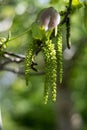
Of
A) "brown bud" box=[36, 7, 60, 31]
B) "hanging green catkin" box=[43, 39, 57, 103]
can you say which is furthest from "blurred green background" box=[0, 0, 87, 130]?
"hanging green catkin" box=[43, 39, 57, 103]

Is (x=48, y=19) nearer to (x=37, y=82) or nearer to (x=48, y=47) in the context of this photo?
(x=48, y=47)

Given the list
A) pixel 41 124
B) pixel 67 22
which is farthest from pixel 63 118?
pixel 41 124

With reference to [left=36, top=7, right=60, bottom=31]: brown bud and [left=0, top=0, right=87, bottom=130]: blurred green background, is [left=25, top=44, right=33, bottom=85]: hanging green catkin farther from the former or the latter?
[left=0, top=0, right=87, bottom=130]: blurred green background

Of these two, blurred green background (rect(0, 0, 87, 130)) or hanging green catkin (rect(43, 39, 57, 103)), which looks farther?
blurred green background (rect(0, 0, 87, 130))

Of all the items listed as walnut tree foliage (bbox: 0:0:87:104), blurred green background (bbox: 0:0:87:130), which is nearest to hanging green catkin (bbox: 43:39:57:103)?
walnut tree foliage (bbox: 0:0:87:104)

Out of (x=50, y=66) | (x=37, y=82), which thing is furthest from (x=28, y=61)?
(x=37, y=82)

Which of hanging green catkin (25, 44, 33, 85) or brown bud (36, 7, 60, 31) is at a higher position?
brown bud (36, 7, 60, 31)

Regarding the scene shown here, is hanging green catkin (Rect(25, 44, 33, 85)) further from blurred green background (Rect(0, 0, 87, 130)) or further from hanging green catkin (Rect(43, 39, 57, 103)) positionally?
blurred green background (Rect(0, 0, 87, 130))

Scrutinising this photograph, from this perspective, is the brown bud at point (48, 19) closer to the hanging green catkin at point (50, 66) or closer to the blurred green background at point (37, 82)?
the hanging green catkin at point (50, 66)

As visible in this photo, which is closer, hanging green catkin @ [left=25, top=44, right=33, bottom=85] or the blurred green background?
hanging green catkin @ [left=25, top=44, right=33, bottom=85]
